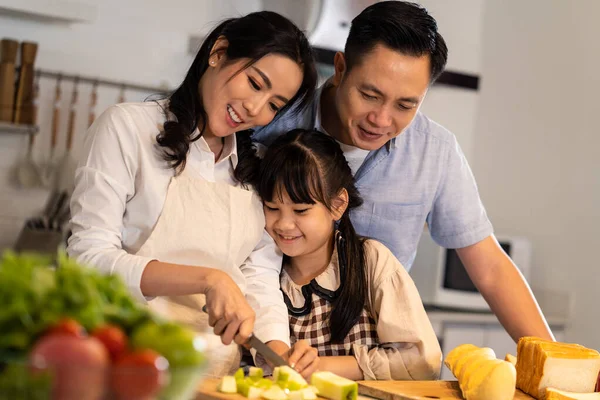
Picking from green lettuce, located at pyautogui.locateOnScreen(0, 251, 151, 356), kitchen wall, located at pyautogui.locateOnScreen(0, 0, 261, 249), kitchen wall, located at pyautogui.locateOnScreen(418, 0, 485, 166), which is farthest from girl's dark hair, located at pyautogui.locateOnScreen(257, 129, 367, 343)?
kitchen wall, located at pyautogui.locateOnScreen(418, 0, 485, 166)

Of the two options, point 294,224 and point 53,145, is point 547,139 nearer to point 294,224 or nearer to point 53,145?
point 53,145

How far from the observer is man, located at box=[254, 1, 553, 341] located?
1614 mm

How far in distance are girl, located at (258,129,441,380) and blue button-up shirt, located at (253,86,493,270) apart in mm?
118

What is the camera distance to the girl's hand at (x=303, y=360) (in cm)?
134

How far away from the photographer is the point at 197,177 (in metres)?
1.47

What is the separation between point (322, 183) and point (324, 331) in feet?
0.99

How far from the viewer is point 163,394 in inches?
21.0

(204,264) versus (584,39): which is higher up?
(584,39)

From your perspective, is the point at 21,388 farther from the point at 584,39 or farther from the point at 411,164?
the point at 584,39

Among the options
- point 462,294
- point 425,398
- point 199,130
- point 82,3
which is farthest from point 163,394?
point 462,294

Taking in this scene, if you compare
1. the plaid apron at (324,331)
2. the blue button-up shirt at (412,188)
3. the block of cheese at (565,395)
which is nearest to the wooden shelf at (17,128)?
the blue button-up shirt at (412,188)

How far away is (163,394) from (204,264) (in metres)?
0.90

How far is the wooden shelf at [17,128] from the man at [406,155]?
157 cm

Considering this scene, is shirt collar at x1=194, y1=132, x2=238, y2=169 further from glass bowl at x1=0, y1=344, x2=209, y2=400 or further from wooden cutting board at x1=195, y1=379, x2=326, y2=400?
glass bowl at x1=0, y1=344, x2=209, y2=400
